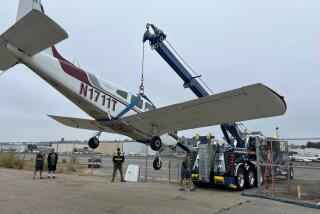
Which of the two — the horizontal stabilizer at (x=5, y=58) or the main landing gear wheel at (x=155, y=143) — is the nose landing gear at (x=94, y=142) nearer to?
the main landing gear wheel at (x=155, y=143)

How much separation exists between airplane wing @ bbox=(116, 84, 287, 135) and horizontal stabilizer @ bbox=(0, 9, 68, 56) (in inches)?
158

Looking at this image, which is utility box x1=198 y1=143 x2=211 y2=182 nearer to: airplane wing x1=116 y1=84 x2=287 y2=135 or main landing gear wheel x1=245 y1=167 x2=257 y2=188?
main landing gear wheel x1=245 y1=167 x2=257 y2=188

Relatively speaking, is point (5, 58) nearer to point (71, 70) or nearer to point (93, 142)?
point (71, 70)

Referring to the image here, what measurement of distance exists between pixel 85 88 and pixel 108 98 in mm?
1021

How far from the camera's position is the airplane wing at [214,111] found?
365 inches

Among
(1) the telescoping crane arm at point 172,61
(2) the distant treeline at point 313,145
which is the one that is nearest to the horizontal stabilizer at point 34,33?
(1) the telescoping crane arm at point 172,61

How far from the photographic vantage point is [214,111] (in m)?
11.0

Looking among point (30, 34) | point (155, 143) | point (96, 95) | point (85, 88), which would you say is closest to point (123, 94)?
point (96, 95)

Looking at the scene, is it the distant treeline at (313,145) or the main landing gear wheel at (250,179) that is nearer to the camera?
the distant treeline at (313,145)

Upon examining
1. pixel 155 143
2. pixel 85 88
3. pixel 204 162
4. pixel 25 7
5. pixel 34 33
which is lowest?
pixel 204 162

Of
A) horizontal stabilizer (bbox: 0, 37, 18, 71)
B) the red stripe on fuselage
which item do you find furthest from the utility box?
horizontal stabilizer (bbox: 0, 37, 18, 71)

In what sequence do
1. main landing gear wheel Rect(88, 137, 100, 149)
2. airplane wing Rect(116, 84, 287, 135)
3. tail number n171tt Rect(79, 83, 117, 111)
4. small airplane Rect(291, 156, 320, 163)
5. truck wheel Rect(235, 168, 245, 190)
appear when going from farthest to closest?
1. truck wheel Rect(235, 168, 245, 190)
2. small airplane Rect(291, 156, 320, 163)
3. main landing gear wheel Rect(88, 137, 100, 149)
4. tail number n171tt Rect(79, 83, 117, 111)
5. airplane wing Rect(116, 84, 287, 135)

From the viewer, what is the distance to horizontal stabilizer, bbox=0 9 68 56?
8.16 metres

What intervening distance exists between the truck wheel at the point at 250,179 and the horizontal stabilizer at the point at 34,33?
1195 centimetres
